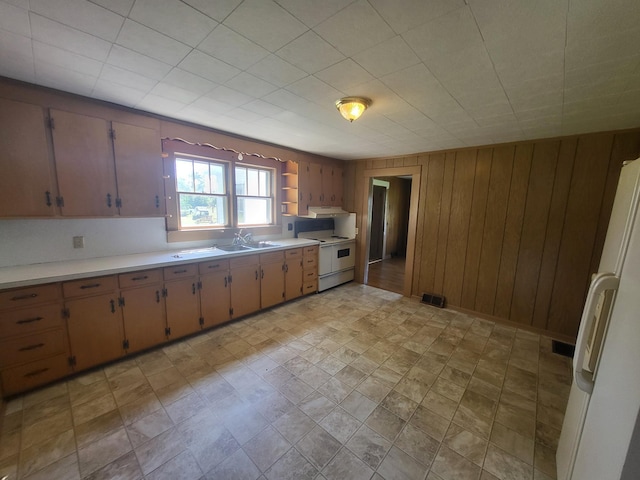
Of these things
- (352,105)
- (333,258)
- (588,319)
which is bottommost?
(333,258)

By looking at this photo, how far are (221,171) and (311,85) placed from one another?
216 centimetres

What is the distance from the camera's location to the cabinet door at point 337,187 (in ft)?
15.9

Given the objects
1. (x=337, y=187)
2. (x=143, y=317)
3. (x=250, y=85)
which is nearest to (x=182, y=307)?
(x=143, y=317)

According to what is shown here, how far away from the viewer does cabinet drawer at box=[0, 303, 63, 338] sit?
71.9 inches

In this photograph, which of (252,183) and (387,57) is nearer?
(387,57)

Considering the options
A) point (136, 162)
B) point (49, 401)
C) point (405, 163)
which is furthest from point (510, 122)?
point (49, 401)

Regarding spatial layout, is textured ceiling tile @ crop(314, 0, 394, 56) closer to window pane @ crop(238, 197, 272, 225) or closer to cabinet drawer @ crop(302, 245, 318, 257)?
window pane @ crop(238, 197, 272, 225)

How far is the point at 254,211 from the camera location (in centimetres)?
405

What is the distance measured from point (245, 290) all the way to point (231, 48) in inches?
103

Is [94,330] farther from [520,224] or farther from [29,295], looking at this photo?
[520,224]

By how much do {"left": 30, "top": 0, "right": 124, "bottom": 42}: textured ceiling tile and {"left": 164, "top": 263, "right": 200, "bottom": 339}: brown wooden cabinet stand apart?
193 centimetres

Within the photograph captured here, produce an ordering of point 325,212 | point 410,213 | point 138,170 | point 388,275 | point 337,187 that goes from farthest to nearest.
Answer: point 388,275
point 337,187
point 325,212
point 410,213
point 138,170

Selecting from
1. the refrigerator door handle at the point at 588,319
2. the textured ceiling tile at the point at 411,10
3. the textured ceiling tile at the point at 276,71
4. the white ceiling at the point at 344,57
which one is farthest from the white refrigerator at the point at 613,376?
the textured ceiling tile at the point at 276,71

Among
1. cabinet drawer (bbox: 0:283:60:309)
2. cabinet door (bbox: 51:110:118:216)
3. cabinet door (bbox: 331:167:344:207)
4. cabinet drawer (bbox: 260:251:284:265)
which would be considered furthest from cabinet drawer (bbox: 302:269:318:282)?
cabinet drawer (bbox: 0:283:60:309)
